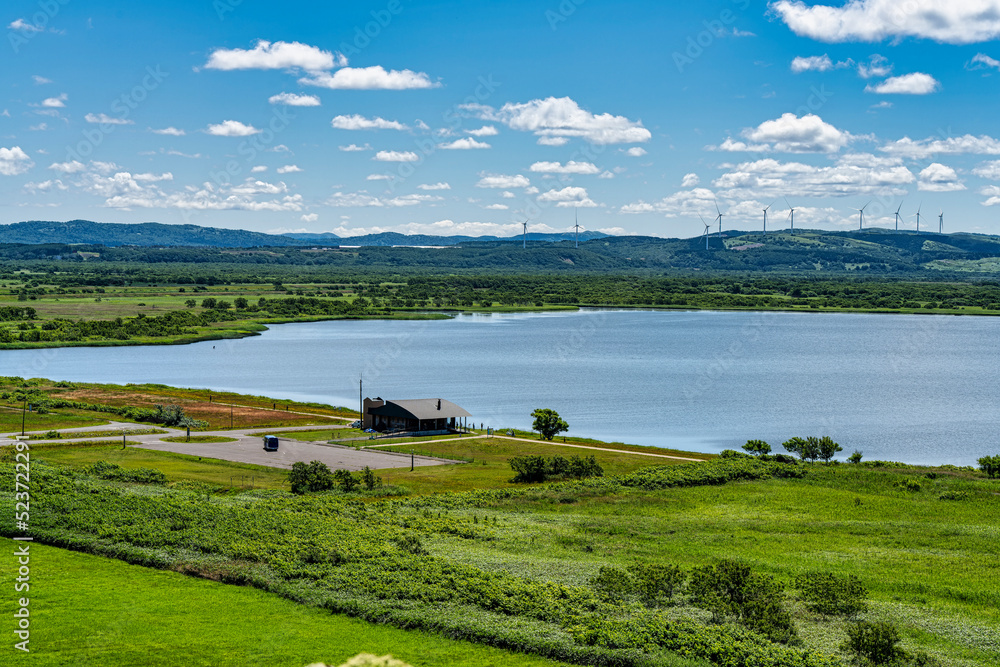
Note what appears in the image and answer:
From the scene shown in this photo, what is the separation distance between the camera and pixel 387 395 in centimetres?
9106

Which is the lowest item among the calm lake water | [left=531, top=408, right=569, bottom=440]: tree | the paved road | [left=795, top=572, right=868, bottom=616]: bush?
the calm lake water

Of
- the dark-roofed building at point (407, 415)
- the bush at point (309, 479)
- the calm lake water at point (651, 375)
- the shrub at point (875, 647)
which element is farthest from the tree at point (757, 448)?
the shrub at point (875, 647)

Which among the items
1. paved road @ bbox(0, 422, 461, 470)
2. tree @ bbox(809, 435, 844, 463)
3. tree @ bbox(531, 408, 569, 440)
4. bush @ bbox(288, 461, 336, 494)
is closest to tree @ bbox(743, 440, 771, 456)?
tree @ bbox(809, 435, 844, 463)

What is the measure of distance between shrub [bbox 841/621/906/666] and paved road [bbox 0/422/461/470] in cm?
3392

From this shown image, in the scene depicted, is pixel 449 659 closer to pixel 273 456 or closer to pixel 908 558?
pixel 908 558

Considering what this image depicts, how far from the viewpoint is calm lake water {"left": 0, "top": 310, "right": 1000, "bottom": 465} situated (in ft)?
254

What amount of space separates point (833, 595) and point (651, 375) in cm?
7917

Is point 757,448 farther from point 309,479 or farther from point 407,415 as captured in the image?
point 309,479

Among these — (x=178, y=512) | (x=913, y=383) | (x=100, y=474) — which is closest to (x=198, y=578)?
(x=178, y=512)

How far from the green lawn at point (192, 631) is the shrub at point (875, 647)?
26.7ft

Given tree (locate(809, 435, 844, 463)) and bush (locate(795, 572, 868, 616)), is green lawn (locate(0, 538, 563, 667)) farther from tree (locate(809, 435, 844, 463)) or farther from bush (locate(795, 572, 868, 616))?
tree (locate(809, 435, 844, 463))

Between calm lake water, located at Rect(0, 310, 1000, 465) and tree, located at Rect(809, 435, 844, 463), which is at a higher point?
tree, located at Rect(809, 435, 844, 463)

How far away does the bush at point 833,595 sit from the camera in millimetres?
29141

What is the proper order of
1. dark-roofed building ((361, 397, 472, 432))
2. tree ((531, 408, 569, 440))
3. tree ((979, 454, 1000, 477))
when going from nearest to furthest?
tree ((979, 454, 1000, 477))
tree ((531, 408, 569, 440))
dark-roofed building ((361, 397, 472, 432))
